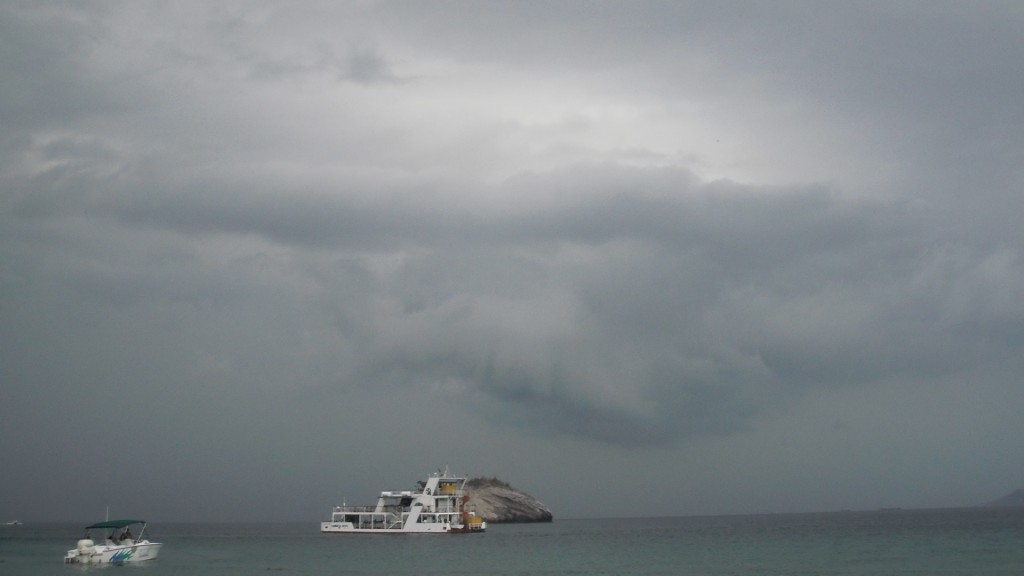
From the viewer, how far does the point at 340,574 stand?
6100cm


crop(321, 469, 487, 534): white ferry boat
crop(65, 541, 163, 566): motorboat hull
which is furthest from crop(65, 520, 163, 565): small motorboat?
crop(321, 469, 487, 534): white ferry boat

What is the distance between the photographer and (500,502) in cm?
16812

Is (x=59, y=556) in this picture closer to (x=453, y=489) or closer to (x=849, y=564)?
(x=453, y=489)

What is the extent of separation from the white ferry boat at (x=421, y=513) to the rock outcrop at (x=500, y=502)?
45.0m

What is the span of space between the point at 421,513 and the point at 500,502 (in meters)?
62.5

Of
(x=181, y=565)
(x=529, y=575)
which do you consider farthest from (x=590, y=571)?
(x=181, y=565)

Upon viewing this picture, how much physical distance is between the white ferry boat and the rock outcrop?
45047 mm

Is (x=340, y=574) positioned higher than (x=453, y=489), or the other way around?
(x=453, y=489)

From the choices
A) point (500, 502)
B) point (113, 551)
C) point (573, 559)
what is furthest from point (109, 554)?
point (500, 502)

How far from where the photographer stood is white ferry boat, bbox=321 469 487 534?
10750 cm

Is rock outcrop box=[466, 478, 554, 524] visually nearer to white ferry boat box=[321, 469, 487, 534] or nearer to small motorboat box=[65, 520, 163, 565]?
white ferry boat box=[321, 469, 487, 534]

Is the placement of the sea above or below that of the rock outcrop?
below

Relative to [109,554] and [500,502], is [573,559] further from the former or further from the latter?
[500,502]

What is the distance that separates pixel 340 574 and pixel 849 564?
3505 centimetres
